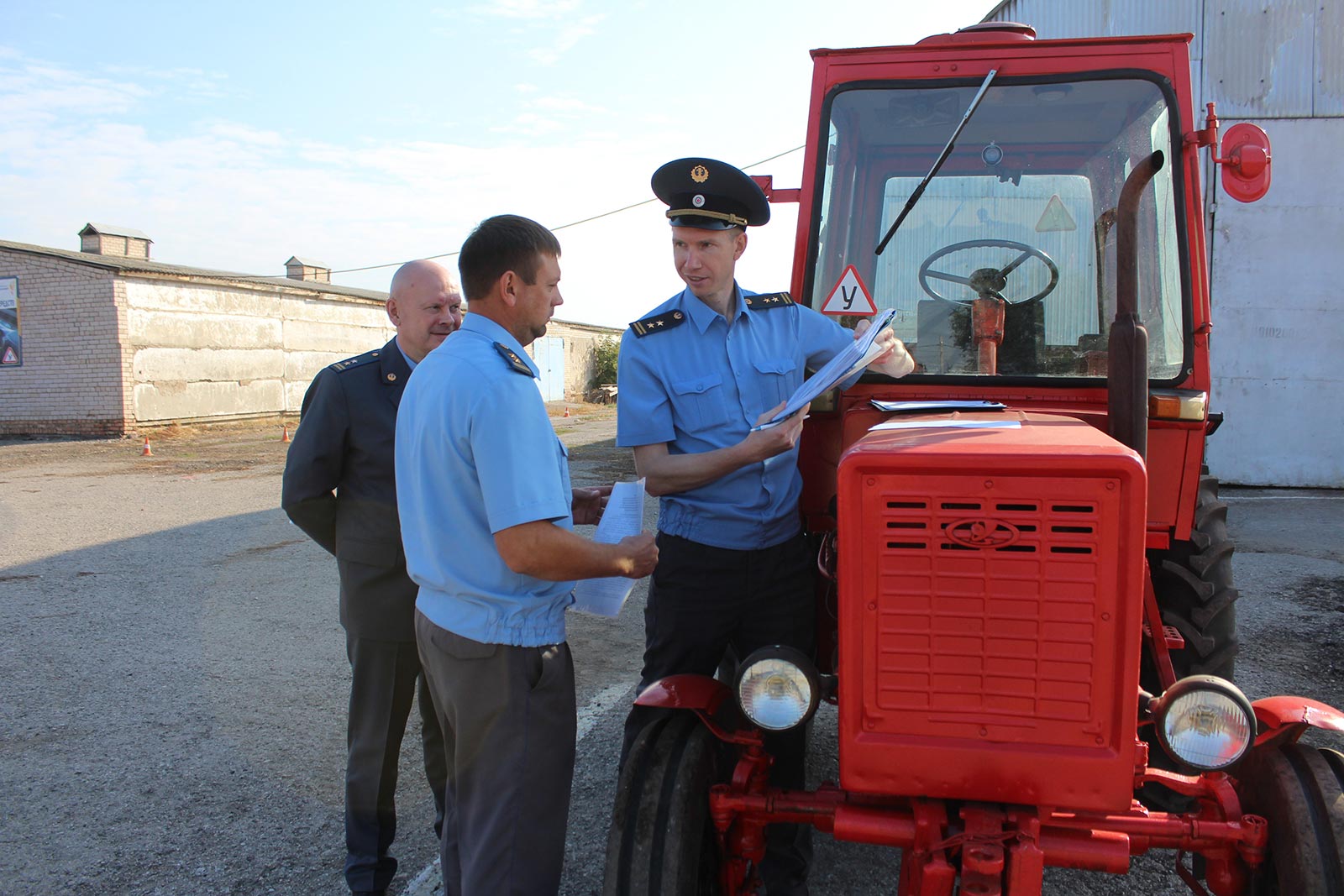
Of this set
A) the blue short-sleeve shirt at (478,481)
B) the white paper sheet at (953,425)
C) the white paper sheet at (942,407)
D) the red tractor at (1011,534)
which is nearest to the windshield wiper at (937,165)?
the red tractor at (1011,534)

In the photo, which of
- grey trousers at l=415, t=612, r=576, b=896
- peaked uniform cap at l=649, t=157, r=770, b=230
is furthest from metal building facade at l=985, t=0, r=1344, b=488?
grey trousers at l=415, t=612, r=576, b=896

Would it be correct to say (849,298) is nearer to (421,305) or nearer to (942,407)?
(942,407)

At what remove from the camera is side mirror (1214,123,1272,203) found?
2723mm

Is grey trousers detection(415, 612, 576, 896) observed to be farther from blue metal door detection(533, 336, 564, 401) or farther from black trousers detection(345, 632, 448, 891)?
blue metal door detection(533, 336, 564, 401)

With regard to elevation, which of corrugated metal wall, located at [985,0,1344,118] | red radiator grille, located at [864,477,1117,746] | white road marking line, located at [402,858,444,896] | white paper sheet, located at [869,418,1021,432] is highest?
corrugated metal wall, located at [985,0,1344,118]

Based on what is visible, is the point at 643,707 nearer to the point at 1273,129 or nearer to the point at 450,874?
the point at 450,874

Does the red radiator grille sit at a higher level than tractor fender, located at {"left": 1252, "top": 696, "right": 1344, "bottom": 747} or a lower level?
higher

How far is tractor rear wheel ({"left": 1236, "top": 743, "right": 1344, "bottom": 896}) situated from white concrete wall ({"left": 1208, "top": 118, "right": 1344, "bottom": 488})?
10108 millimetres

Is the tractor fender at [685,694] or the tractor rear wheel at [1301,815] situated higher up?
the tractor fender at [685,694]

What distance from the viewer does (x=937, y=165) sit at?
294 centimetres

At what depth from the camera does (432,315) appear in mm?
2975

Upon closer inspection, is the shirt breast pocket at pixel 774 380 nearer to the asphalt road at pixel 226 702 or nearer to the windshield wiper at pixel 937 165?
the windshield wiper at pixel 937 165

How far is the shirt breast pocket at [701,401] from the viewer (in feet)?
8.75

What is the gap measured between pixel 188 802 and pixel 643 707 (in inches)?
78.2
